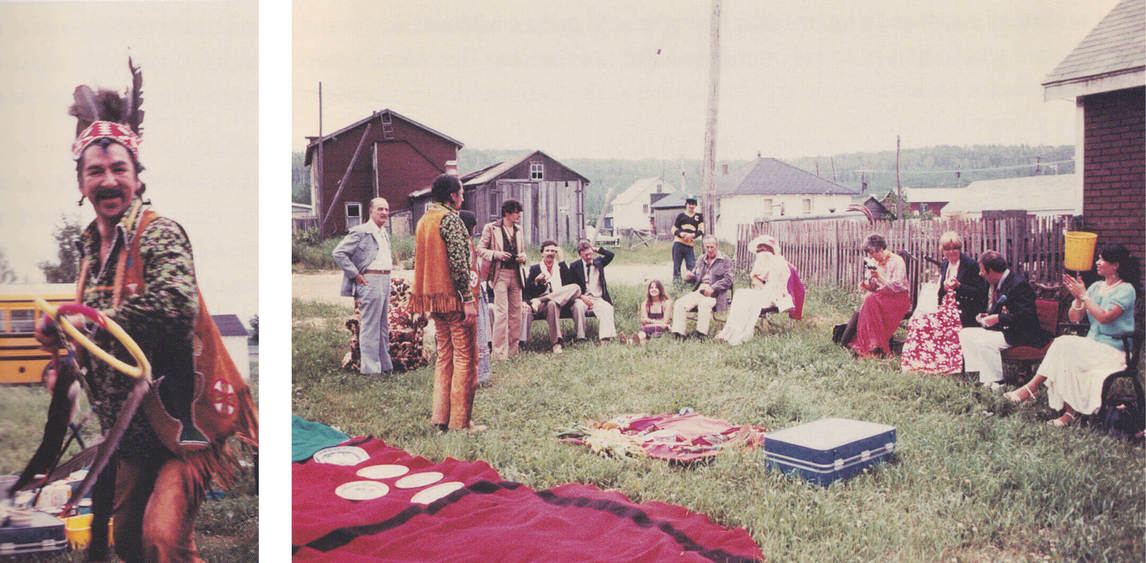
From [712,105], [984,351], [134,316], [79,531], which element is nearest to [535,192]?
[712,105]

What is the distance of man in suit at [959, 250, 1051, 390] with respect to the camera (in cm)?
372

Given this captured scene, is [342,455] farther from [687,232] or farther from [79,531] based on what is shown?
[687,232]

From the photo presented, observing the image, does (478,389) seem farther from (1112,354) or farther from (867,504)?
(1112,354)

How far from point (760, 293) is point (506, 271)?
132 centimetres

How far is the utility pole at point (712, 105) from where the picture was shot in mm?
4098

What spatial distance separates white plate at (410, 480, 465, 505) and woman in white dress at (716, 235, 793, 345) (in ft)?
4.95

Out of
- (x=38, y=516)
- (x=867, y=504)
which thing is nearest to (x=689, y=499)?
(x=867, y=504)

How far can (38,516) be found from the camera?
3744 mm

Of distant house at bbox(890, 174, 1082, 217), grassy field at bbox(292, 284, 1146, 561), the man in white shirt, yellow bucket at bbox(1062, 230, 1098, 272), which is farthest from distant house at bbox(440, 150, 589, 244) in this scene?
yellow bucket at bbox(1062, 230, 1098, 272)

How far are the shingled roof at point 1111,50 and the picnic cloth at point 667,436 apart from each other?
7.06 feet

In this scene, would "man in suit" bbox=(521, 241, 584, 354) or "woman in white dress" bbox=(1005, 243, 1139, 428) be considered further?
"man in suit" bbox=(521, 241, 584, 354)

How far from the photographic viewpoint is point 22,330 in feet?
12.3

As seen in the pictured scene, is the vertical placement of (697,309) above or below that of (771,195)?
below

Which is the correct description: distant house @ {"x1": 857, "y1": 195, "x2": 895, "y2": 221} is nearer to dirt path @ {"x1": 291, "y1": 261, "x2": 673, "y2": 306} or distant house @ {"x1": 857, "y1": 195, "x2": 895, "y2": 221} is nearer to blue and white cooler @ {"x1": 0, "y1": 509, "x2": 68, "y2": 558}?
dirt path @ {"x1": 291, "y1": 261, "x2": 673, "y2": 306}
